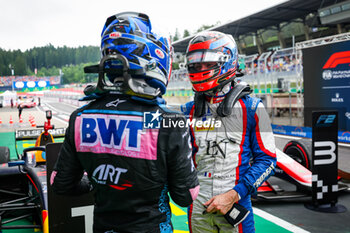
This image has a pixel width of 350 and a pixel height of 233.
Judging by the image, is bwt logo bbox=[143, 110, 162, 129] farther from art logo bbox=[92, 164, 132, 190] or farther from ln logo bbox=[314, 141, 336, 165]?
ln logo bbox=[314, 141, 336, 165]

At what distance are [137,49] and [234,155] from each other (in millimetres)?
874

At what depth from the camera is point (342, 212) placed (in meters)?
4.31

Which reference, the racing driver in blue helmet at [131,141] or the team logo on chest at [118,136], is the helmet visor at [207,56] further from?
the team logo on chest at [118,136]

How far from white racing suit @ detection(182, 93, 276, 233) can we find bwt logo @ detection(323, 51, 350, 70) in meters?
10.2

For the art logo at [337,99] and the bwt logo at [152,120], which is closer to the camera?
the bwt logo at [152,120]

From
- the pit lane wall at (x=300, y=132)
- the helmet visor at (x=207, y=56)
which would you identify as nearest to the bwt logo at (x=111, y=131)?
the helmet visor at (x=207, y=56)

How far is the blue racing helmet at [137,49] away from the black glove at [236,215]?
811 millimetres

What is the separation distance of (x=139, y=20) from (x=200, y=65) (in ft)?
2.43

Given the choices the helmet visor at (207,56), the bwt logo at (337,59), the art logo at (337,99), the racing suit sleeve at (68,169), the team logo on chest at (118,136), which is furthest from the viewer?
the art logo at (337,99)

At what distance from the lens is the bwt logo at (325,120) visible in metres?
4.36

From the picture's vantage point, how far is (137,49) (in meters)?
1.35

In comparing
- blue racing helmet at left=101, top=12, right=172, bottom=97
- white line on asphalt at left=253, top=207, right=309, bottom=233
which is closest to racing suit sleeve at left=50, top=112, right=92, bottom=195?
blue racing helmet at left=101, top=12, right=172, bottom=97

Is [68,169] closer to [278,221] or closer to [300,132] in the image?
[278,221]

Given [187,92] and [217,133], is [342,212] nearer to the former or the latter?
[217,133]
